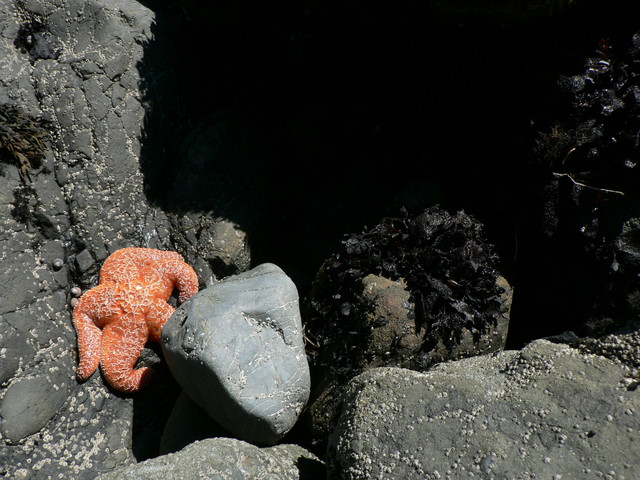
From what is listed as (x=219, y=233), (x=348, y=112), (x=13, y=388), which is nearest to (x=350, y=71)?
(x=348, y=112)

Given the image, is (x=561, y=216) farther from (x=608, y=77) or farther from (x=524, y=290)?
(x=608, y=77)

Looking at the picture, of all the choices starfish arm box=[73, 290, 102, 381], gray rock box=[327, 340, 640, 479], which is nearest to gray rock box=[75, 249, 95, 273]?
starfish arm box=[73, 290, 102, 381]

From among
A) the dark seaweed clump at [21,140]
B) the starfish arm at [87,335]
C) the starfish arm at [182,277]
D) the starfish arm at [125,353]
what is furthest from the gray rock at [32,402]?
the dark seaweed clump at [21,140]

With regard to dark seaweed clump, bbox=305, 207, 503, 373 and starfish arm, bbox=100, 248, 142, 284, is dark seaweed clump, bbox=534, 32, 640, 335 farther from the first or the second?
starfish arm, bbox=100, 248, 142, 284

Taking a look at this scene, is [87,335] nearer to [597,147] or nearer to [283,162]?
[283,162]

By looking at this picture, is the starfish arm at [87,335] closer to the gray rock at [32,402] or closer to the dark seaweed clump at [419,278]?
the gray rock at [32,402]

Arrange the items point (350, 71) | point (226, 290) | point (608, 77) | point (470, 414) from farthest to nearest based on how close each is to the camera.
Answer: point (350, 71) → point (226, 290) → point (608, 77) → point (470, 414)

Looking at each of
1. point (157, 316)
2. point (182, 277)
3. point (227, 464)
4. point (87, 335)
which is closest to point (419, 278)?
point (227, 464)
